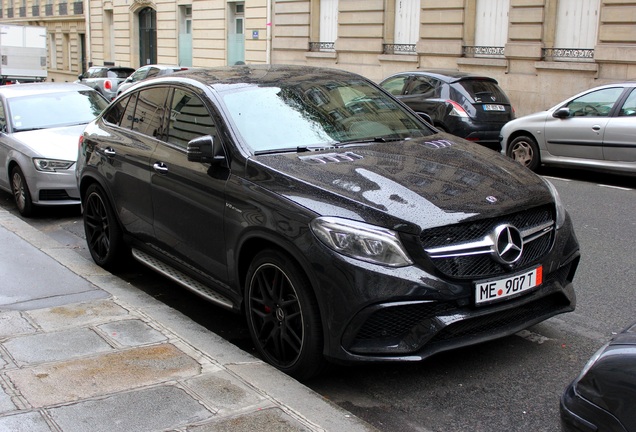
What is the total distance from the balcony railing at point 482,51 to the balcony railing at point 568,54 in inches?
58.7

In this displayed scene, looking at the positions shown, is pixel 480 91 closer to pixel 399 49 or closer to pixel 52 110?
pixel 52 110

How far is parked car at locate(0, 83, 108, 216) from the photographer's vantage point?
8820 mm

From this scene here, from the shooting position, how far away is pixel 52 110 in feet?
33.2

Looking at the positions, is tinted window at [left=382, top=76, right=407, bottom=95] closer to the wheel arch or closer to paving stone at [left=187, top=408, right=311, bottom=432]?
the wheel arch

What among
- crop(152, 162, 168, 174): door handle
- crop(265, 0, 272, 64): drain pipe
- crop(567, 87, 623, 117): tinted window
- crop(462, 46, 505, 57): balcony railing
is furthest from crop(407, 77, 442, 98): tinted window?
crop(265, 0, 272, 64): drain pipe

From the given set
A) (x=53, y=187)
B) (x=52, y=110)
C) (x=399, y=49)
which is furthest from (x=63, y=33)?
(x=53, y=187)

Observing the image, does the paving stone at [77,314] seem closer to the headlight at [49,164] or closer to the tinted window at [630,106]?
the headlight at [49,164]

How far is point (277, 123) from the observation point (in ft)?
16.1

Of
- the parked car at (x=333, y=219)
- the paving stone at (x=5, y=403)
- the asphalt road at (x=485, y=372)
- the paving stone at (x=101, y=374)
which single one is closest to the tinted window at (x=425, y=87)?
the asphalt road at (x=485, y=372)

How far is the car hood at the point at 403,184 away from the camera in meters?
Answer: 3.81

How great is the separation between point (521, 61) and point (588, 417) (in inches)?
713

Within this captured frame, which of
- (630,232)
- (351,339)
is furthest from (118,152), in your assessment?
(630,232)

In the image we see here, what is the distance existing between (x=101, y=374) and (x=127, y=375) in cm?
14

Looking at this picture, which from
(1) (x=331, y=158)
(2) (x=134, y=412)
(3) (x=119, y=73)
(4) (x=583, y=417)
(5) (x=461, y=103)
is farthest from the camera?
(3) (x=119, y=73)
